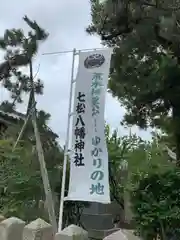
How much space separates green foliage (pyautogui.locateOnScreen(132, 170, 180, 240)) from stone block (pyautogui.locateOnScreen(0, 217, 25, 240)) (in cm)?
168

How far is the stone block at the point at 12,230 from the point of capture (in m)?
5.34

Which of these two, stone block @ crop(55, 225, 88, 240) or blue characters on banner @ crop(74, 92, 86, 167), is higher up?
blue characters on banner @ crop(74, 92, 86, 167)

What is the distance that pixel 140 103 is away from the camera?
798 centimetres

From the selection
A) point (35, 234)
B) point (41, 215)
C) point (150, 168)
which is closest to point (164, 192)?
point (150, 168)

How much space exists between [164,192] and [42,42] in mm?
3174

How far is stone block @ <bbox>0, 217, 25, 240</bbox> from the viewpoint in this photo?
17.5 ft

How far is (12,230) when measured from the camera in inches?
211

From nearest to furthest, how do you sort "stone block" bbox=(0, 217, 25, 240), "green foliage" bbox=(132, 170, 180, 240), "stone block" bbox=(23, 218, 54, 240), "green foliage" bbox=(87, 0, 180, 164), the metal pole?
"stone block" bbox=(23, 218, 54, 240), "stone block" bbox=(0, 217, 25, 240), "green foliage" bbox=(132, 170, 180, 240), the metal pole, "green foliage" bbox=(87, 0, 180, 164)

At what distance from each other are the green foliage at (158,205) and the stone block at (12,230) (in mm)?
1677

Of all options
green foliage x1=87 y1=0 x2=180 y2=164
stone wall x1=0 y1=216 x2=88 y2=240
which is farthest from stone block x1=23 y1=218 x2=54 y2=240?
green foliage x1=87 y1=0 x2=180 y2=164

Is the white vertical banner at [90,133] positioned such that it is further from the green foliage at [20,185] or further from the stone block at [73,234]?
the green foliage at [20,185]

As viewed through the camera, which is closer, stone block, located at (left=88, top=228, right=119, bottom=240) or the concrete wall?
the concrete wall

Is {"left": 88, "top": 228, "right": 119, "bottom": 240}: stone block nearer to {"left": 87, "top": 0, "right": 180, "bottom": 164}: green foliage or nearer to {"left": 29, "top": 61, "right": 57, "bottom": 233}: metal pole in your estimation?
{"left": 87, "top": 0, "right": 180, "bottom": 164}: green foliage

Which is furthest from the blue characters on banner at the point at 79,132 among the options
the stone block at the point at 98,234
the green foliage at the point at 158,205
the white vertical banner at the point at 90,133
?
the stone block at the point at 98,234
